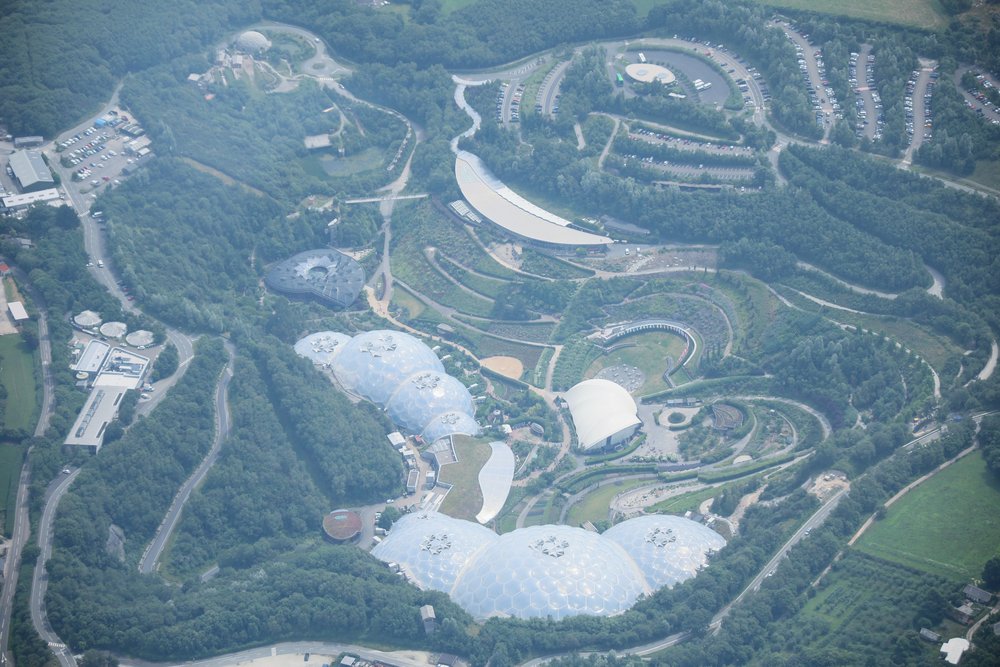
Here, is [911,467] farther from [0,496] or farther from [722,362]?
[0,496]

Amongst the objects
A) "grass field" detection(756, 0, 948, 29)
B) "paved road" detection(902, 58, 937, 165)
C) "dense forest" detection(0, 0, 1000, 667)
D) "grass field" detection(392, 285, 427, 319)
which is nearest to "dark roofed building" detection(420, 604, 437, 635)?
"dense forest" detection(0, 0, 1000, 667)

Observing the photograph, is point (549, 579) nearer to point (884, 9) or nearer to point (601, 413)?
point (601, 413)

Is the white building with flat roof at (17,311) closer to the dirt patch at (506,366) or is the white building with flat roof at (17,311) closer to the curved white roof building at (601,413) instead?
the dirt patch at (506,366)

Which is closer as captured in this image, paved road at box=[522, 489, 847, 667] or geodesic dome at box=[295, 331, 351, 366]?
paved road at box=[522, 489, 847, 667]

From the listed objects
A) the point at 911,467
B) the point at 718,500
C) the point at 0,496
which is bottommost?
the point at 0,496

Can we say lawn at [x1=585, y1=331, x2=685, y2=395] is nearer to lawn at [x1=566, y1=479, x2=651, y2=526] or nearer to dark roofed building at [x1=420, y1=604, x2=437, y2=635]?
lawn at [x1=566, y1=479, x2=651, y2=526]

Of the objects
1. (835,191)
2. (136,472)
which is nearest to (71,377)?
(136,472)
